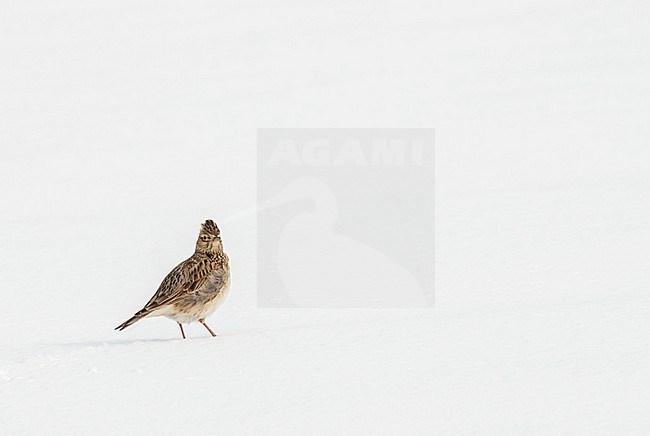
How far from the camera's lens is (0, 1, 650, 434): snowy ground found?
13.1ft

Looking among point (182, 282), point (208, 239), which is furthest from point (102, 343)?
point (208, 239)

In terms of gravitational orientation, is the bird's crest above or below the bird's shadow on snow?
above

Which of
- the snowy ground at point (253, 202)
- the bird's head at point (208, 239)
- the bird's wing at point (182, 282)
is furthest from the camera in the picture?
the bird's head at point (208, 239)

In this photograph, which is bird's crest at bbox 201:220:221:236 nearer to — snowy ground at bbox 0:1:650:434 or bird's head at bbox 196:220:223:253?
bird's head at bbox 196:220:223:253

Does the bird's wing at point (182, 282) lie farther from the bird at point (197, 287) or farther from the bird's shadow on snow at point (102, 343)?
the bird's shadow on snow at point (102, 343)

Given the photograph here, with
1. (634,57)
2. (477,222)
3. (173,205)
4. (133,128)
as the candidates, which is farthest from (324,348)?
(634,57)

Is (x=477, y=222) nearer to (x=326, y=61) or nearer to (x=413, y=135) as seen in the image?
(x=413, y=135)

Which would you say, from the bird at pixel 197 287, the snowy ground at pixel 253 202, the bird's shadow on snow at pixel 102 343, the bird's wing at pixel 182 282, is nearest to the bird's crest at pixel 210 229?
the bird at pixel 197 287

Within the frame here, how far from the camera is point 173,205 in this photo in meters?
8.55

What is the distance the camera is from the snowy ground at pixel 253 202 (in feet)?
13.1

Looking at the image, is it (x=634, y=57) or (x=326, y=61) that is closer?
(x=634, y=57)

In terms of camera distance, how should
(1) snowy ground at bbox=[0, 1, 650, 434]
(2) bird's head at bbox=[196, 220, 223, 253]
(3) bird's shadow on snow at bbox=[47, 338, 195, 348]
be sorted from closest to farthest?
(1) snowy ground at bbox=[0, 1, 650, 434] < (3) bird's shadow on snow at bbox=[47, 338, 195, 348] < (2) bird's head at bbox=[196, 220, 223, 253]

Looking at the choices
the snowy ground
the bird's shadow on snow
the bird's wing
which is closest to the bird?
the bird's wing

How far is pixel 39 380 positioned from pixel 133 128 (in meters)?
7.29
